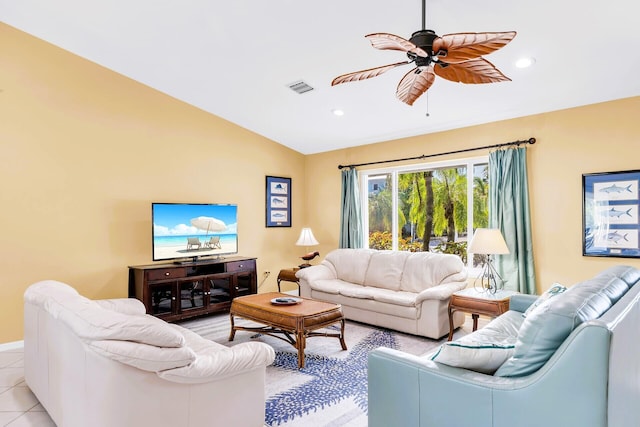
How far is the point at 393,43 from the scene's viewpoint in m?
2.22

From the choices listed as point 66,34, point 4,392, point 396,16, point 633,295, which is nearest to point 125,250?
point 4,392

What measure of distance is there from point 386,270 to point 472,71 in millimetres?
3022

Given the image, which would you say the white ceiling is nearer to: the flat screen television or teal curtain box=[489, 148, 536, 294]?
teal curtain box=[489, 148, 536, 294]

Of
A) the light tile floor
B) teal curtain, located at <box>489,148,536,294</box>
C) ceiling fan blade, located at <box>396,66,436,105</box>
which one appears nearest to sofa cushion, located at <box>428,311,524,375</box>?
ceiling fan blade, located at <box>396,66,436,105</box>

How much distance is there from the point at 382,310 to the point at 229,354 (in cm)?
254

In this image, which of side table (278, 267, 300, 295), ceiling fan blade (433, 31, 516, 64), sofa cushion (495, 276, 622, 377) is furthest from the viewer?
side table (278, 267, 300, 295)

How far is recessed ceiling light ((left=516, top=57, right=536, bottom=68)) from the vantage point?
328cm

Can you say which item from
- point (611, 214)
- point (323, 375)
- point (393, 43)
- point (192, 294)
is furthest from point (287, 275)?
point (393, 43)

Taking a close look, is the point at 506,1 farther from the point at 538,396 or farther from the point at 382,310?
the point at 382,310

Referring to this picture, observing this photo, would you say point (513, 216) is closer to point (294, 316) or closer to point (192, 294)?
point (294, 316)

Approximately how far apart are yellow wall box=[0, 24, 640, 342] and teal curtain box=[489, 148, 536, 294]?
0.41ft

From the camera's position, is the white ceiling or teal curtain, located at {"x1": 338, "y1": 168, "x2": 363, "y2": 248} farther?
teal curtain, located at {"x1": 338, "y1": 168, "x2": 363, "y2": 248}

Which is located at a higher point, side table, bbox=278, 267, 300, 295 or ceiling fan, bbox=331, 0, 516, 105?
ceiling fan, bbox=331, 0, 516, 105

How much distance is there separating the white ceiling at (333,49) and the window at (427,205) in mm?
671
